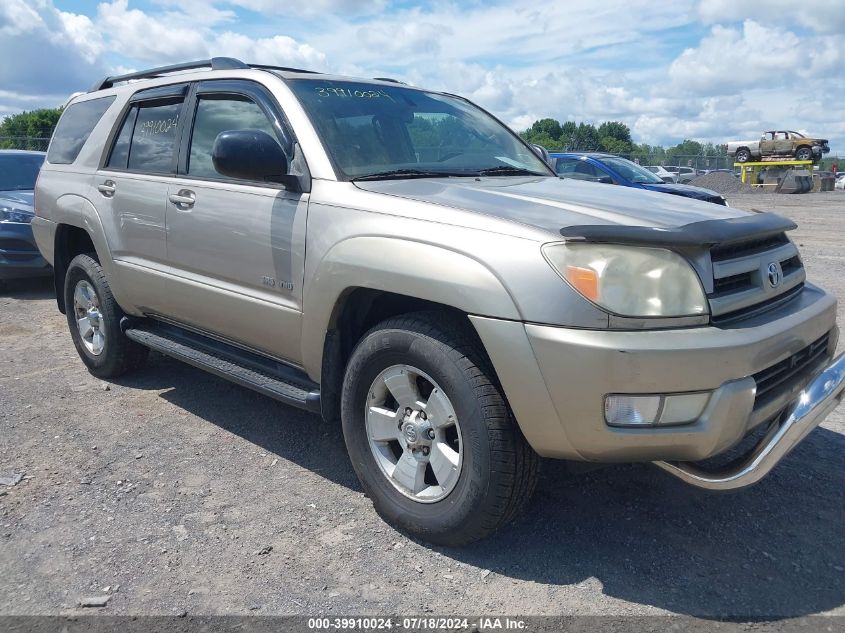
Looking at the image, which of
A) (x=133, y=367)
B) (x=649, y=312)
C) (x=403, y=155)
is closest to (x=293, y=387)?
(x=403, y=155)

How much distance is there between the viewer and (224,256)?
3.81 metres

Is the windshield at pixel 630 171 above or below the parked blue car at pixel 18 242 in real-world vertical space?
above

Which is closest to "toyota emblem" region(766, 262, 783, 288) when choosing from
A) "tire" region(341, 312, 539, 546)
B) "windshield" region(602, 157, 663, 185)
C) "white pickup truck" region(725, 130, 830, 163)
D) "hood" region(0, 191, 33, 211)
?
"tire" region(341, 312, 539, 546)

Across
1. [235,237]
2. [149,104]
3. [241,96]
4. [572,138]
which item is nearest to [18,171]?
[149,104]

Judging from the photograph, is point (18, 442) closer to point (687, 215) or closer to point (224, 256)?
point (224, 256)

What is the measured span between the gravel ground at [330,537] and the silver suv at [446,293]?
264mm

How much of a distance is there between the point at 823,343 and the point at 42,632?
325cm

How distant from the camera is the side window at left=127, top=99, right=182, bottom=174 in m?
4.39

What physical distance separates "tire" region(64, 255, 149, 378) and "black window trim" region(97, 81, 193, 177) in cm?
72

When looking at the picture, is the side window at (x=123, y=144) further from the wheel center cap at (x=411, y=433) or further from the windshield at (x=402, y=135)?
the wheel center cap at (x=411, y=433)

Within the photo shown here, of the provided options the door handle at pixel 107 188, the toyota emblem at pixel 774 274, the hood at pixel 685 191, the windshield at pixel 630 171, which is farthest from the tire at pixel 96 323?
the windshield at pixel 630 171

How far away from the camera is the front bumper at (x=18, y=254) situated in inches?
336

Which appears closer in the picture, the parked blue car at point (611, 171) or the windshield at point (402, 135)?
the windshield at point (402, 135)

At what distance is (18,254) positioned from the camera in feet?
28.2
